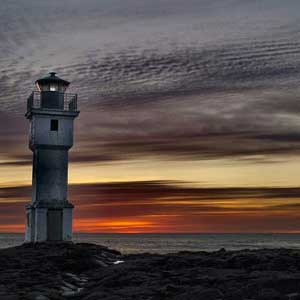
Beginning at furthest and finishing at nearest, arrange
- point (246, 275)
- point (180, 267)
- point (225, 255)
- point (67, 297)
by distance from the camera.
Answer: point (225, 255)
point (180, 267)
point (246, 275)
point (67, 297)

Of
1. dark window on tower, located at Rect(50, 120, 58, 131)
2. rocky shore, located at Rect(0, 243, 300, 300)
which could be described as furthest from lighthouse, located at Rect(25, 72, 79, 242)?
rocky shore, located at Rect(0, 243, 300, 300)

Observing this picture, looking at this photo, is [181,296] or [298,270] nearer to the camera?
[181,296]

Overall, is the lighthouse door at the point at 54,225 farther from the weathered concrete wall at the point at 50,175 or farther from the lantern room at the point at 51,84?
the lantern room at the point at 51,84

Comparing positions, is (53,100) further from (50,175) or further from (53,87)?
(50,175)

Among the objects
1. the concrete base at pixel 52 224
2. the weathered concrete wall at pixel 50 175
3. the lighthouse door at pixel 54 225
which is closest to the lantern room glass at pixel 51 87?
the weathered concrete wall at pixel 50 175

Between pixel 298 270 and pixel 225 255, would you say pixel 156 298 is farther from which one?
pixel 225 255

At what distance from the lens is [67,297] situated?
17609 millimetres

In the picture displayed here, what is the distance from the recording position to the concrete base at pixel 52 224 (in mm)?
32812

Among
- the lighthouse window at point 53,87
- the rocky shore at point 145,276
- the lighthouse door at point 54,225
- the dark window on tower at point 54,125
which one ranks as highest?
the lighthouse window at point 53,87

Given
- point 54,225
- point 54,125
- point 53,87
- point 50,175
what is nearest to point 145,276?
point 54,225

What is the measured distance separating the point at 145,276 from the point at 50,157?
1479 centimetres

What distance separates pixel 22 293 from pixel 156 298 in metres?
3.79

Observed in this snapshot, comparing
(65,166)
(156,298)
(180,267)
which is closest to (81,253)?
(180,267)

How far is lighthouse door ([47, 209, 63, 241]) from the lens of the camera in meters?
33.0
